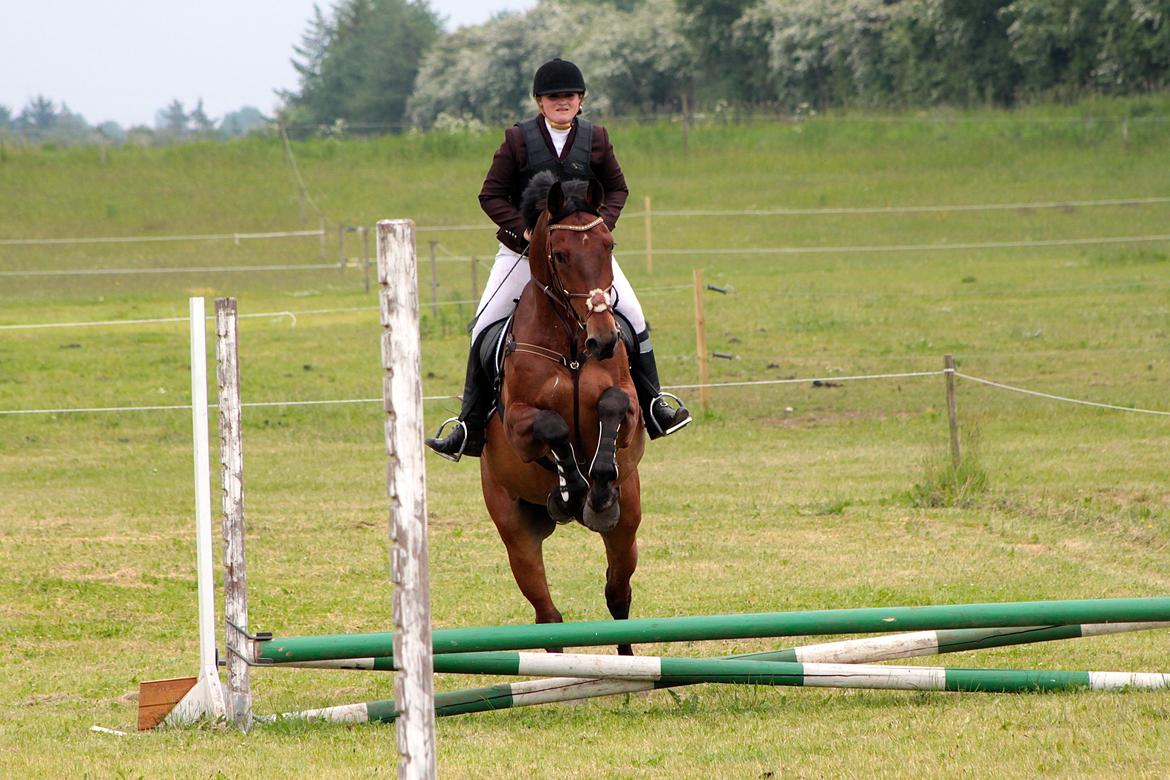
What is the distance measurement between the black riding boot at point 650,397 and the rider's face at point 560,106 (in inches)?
45.4

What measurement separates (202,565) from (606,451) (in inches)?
72.2

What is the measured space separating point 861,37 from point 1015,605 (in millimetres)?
51568

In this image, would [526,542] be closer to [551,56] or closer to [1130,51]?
[1130,51]

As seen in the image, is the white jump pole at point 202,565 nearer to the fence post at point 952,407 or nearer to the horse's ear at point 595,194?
the horse's ear at point 595,194

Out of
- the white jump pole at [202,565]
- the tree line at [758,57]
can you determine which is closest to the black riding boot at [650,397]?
the white jump pole at [202,565]

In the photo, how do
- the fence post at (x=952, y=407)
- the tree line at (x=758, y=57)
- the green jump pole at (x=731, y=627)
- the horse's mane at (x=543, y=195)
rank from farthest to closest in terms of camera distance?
the tree line at (x=758, y=57)
the fence post at (x=952, y=407)
the horse's mane at (x=543, y=195)
the green jump pole at (x=731, y=627)

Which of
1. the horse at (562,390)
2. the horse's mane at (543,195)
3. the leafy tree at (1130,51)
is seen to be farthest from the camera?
the leafy tree at (1130,51)

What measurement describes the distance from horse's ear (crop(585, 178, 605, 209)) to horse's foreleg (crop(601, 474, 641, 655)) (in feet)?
4.71

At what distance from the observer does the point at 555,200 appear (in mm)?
6750

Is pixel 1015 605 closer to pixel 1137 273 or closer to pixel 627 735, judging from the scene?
pixel 627 735

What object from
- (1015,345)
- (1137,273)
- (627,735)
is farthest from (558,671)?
(1137,273)

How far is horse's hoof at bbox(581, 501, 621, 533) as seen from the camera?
6.89 meters

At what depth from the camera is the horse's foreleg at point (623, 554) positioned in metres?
7.41

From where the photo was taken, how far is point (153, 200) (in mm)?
39875
